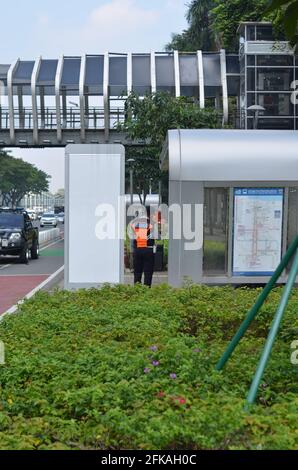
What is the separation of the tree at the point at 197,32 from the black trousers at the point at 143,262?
3951 cm

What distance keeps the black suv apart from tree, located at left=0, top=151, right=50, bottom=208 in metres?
74.2

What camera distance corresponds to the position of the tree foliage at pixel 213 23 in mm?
44750

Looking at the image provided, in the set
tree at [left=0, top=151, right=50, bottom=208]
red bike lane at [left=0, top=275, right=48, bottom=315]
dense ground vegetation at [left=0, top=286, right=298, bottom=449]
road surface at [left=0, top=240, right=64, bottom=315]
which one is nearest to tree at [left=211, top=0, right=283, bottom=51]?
road surface at [left=0, top=240, right=64, bottom=315]

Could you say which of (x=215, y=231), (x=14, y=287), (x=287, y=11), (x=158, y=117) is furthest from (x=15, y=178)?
(x=287, y=11)

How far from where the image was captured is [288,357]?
612 centimetres

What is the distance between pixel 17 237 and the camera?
2481cm

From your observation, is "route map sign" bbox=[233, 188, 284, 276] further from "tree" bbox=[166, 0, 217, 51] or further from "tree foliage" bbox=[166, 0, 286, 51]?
"tree" bbox=[166, 0, 217, 51]

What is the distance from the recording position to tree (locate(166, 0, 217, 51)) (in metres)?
51.6

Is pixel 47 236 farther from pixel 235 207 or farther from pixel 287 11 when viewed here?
pixel 287 11

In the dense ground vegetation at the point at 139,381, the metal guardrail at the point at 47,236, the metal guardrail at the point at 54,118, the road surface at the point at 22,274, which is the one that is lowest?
the road surface at the point at 22,274

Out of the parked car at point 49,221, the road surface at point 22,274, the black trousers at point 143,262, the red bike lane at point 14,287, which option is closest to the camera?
the black trousers at point 143,262

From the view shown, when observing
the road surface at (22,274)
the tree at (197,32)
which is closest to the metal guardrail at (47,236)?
the road surface at (22,274)

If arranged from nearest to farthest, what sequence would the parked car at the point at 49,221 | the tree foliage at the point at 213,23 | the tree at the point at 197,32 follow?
the tree foliage at the point at 213,23
the tree at the point at 197,32
the parked car at the point at 49,221

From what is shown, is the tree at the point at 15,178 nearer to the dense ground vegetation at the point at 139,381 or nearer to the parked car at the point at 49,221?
the parked car at the point at 49,221
